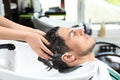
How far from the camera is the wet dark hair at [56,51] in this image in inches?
45.7

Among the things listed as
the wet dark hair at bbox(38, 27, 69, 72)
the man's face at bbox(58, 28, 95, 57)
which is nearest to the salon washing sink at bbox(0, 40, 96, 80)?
the wet dark hair at bbox(38, 27, 69, 72)

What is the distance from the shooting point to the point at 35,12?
8.14ft

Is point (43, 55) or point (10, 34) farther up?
point (10, 34)

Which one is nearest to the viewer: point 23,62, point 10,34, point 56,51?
point 10,34

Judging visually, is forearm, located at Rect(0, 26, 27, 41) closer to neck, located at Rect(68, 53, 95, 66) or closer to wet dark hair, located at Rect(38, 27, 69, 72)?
wet dark hair, located at Rect(38, 27, 69, 72)

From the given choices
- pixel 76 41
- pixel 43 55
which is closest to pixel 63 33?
pixel 76 41

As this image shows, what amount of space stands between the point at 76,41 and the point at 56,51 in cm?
14

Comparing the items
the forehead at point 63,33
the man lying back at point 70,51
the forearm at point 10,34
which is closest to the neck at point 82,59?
the man lying back at point 70,51

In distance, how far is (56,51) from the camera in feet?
3.85

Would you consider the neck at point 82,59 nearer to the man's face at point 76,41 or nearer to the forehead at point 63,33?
the man's face at point 76,41

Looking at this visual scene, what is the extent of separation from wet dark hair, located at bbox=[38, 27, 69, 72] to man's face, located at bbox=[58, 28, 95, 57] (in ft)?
0.10

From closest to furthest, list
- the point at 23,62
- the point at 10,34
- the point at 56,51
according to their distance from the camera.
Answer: the point at 10,34
the point at 56,51
the point at 23,62

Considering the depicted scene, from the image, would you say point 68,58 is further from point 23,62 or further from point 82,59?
point 23,62

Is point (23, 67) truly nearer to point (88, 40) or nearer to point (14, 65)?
point (14, 65)
